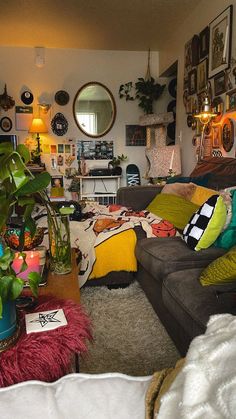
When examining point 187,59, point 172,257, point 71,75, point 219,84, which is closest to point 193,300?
point 172,257

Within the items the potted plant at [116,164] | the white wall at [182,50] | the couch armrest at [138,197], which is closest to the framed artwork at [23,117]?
the potted plant at [116,164]

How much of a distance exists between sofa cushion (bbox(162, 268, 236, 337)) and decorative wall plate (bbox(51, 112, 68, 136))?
3737mm

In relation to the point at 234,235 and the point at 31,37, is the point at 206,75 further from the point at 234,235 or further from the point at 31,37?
the point at 31,37

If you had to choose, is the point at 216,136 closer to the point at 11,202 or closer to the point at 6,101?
the point at 11,202

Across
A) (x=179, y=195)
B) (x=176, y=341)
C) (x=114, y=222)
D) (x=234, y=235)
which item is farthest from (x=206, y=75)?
(x=176, y=341)

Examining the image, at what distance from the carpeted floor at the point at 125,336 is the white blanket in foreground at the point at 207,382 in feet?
2.54

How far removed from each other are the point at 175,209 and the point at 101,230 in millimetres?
567

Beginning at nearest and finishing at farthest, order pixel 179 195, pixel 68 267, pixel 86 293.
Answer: pixel 68 267
pixel 86 293
pixel 179 195

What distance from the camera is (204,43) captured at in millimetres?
3150

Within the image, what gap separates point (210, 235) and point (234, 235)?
130 mm

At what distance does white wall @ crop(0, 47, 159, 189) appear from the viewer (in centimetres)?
450

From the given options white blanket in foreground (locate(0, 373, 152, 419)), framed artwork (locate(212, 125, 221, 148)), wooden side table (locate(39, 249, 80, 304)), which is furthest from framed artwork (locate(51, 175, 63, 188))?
white blanket in foreground (locate(0, 373, 152, 419))

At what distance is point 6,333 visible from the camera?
0.76 m

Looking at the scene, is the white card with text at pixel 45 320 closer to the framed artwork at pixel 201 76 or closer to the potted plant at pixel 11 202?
the potted plant at pixel 11 202
